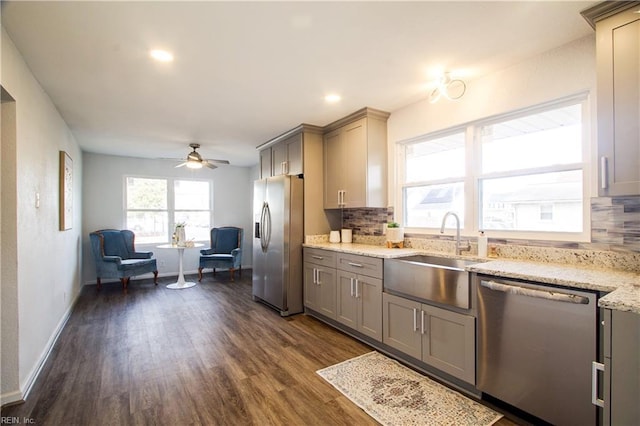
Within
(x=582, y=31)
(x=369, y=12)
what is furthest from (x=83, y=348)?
(x=582, y=31)

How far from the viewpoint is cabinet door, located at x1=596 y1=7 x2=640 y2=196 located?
1649mm

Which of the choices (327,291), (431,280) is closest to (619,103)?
(431,280)

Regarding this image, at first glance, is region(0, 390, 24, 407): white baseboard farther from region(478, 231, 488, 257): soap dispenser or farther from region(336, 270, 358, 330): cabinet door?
region(478, 231, 488, 257): soap dispenser

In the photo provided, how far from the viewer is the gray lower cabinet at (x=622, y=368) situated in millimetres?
1139

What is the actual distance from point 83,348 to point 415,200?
12.1 ft

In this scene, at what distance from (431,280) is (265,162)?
3433mm

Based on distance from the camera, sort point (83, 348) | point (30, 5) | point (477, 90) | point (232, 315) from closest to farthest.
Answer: point (30, 5) → point (477, 90) → point (83, 348) → point (232, 315)

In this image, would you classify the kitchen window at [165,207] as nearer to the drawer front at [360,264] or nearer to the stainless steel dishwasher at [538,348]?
the drawer front at [360,264]

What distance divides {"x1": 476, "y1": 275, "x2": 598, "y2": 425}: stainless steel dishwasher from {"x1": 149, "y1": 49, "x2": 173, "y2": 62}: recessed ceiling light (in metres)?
2.74

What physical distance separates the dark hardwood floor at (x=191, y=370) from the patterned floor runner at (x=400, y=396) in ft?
0.31

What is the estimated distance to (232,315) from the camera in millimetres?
3865

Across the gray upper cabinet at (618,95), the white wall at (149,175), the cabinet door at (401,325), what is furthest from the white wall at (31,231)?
the gray upper cabinet at (618,95)

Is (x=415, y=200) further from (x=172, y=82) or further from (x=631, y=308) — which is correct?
(x=172, y=82)

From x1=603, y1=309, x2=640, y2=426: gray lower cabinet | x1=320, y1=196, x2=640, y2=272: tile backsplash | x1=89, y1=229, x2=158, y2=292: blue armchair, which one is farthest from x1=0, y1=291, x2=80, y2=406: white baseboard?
x1=320, y1=196, x2=640, y2=272: tile backsplash
